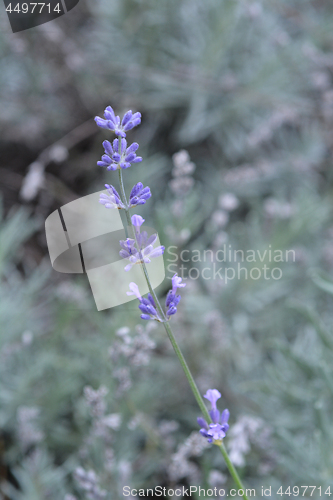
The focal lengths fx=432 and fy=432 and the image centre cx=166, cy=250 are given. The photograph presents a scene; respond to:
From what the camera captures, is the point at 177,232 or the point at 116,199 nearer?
the point at 116,199

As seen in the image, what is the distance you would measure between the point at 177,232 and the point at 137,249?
0.73 metres

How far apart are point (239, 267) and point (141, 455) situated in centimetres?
66

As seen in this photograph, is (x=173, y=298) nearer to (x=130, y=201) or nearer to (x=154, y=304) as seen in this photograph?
(x=154, y=304)

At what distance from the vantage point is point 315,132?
74.2 inches

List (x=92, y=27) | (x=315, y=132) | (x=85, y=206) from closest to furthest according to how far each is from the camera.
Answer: (x=85, y=206) → (x=315, y=132) → (x=92, y=27)

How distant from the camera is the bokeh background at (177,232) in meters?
1.11

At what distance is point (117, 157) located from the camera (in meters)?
0.49

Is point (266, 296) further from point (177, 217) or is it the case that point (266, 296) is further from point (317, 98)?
point (317, 98)

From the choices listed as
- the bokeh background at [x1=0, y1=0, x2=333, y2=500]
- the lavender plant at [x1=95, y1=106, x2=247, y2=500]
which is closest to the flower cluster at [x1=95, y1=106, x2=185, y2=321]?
the lavender plant at [x1=95, y1=106, x2=247, y2=500]

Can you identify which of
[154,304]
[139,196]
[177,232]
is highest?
[139,196]

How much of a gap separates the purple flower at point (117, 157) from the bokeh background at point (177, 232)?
0.45 meters

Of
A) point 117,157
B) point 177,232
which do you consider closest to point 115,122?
point 117,157

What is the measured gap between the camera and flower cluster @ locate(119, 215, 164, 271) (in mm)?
494

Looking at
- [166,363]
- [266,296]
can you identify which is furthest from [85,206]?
[266,296]
